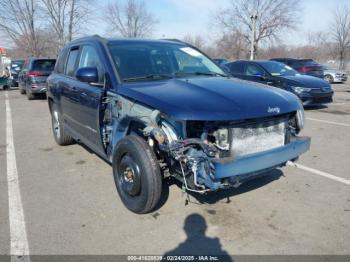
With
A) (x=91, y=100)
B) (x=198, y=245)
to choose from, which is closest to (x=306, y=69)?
(x=91, y=100)

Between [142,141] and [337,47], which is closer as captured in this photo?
[142,141]

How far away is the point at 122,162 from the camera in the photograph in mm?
3807

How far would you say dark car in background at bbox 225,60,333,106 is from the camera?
10.7 meters

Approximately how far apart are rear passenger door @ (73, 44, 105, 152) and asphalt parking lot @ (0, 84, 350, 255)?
67cm

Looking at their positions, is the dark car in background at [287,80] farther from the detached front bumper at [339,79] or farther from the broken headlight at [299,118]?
the detached front bumper at [339,79]

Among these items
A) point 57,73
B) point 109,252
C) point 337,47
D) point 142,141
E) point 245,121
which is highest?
point 337,47

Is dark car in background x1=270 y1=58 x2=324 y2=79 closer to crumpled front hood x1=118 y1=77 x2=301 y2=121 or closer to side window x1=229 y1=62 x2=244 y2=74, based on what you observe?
side window x1=229 y1=62 x2=244 y2=74

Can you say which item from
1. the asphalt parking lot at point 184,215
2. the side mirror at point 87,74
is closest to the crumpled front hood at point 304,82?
the asphalt parking lot at point 184,215

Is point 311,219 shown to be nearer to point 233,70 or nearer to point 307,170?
point 307,170

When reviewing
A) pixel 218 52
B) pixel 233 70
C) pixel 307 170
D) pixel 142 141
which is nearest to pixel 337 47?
pixel 218 52

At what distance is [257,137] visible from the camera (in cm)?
352

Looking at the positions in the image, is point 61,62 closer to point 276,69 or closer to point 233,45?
point 276,69

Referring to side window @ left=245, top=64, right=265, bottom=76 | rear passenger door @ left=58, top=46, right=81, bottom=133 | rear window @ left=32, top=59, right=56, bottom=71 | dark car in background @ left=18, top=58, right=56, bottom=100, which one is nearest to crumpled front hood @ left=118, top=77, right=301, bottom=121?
rear passenger door @ left=58, top=46, right=81, bottom=133

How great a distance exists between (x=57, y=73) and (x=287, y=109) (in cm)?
433
